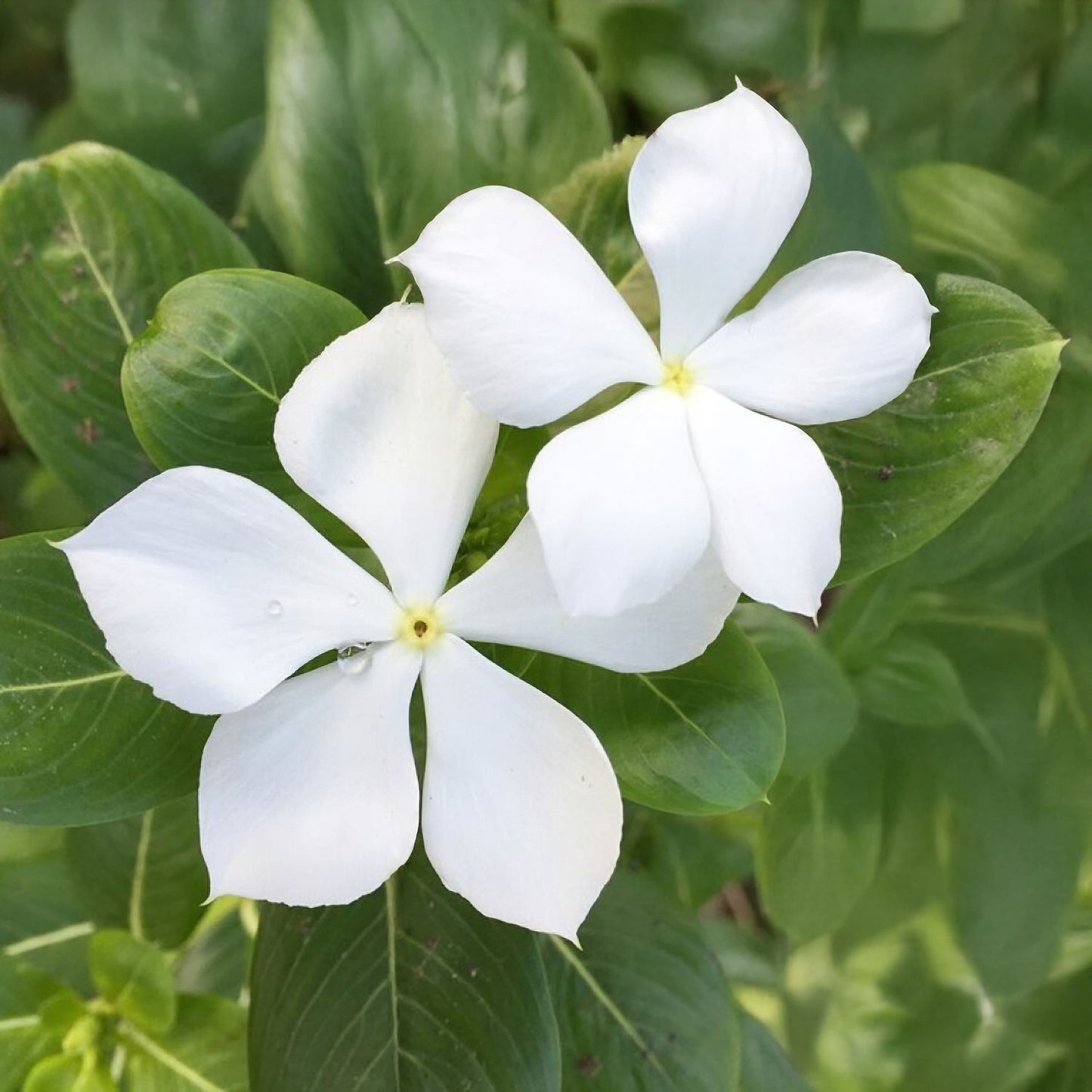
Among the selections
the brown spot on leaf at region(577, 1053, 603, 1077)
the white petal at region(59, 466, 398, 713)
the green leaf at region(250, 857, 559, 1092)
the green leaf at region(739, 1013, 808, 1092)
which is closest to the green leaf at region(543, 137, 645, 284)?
the white petal at region(59, 466, 398, 713)

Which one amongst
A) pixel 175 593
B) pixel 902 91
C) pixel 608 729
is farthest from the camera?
pixel 902 91

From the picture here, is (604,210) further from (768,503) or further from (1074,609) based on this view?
(1074,609)

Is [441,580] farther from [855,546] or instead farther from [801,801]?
[801,801]

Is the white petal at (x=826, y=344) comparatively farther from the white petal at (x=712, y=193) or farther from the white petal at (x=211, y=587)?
the white petal at (x=211, y=587)

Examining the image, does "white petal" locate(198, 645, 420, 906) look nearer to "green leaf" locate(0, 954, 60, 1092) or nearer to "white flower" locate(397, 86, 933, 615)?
"white flower" locate(397, 86, 933, 615)

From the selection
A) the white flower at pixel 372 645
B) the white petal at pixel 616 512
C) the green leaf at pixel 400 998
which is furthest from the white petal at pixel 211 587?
the green leaf at pixel 400 998

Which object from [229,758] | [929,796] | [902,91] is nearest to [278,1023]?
[229,758]

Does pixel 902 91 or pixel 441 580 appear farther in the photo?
pixel 902 91

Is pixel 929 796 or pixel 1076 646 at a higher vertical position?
pixel 1076 646

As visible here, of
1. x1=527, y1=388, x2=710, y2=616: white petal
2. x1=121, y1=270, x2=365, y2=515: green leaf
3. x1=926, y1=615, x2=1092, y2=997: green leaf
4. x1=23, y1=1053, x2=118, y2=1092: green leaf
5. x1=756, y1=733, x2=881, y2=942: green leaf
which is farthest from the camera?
x1=926, y1=615, x2=1092, y2=997: green leaf
